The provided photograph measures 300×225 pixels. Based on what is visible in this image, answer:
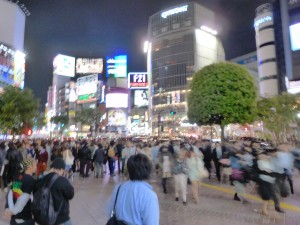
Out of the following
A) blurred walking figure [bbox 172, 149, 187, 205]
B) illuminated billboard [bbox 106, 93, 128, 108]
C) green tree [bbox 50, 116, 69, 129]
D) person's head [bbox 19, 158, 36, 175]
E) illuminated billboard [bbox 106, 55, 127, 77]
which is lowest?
blurred walking figure [bbox 172, 149, 187, 205]

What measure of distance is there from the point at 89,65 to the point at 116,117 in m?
26.9

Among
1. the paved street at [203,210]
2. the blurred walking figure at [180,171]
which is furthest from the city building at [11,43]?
the blurred walking figure at [180,171]

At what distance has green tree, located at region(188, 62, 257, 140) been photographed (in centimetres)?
3047

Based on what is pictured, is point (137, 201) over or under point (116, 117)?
under

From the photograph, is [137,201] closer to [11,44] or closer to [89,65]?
[11,44]

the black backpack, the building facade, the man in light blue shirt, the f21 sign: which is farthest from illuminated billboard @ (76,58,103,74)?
the man in light blue shirt

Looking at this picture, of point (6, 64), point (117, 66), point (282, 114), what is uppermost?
point (117, 66)

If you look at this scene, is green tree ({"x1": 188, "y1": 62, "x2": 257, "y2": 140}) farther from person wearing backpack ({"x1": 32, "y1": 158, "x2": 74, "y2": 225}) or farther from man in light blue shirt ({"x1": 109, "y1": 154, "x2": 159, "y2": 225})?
man in light blue shirt ({"x1": 109, "y1": 154, "x2": 159, "y2": 225})

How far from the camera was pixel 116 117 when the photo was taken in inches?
3489

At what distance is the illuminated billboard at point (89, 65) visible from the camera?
104312 millimetres

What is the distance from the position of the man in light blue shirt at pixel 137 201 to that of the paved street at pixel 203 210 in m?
4.47

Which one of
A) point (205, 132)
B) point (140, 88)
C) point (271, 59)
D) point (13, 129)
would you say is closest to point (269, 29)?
point (271, 59)

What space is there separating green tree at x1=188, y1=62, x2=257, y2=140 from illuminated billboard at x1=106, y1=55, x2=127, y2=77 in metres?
68.8

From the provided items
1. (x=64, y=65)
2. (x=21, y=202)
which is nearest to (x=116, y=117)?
(x=64, y=65)
